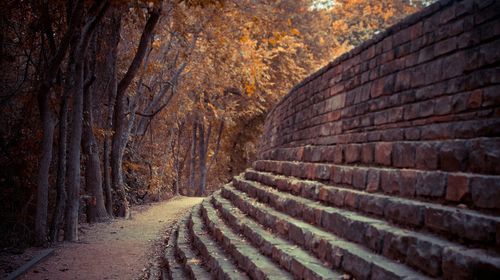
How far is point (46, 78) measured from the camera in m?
7.22

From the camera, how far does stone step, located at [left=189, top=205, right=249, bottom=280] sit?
4363 mm

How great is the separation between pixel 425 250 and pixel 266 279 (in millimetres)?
1483

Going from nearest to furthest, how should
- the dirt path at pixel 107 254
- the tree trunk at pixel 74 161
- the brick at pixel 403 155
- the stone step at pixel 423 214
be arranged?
the stone step at pixel 423 214 < the brick at pixel 403 155 < the dirt path at pixel 107 254 < the tree trunk at pixel 74 161

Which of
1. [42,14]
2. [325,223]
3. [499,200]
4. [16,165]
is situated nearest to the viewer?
[499,200]

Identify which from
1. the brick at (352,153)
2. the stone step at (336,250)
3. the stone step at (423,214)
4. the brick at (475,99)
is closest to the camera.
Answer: the stone step at (423,214)

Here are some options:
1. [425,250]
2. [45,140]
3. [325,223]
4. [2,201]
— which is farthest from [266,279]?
[2,201]

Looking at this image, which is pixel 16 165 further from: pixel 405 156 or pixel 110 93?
pixel 405 156

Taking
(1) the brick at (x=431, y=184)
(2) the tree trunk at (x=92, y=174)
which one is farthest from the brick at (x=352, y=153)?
(2) the tree trunk at (x=92, y=174)

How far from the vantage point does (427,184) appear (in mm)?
3039

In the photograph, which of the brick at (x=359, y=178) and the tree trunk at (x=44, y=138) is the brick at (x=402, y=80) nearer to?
the brick at (x=359, y=178)

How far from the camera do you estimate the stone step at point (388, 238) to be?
7.88 feet

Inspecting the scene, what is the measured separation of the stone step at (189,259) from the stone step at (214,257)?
0.08 m

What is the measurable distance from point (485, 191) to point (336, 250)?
116cm

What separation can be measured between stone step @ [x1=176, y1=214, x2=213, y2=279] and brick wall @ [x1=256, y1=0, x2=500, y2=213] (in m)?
1.77
